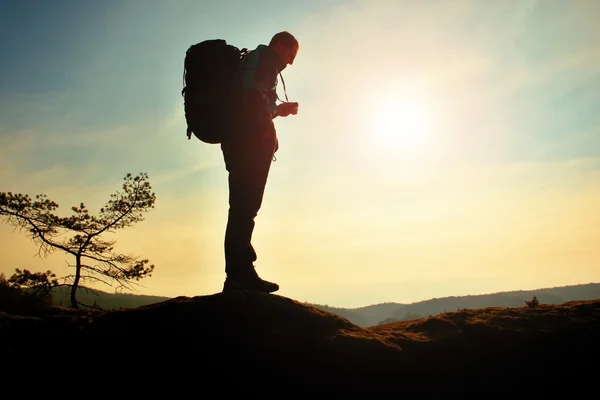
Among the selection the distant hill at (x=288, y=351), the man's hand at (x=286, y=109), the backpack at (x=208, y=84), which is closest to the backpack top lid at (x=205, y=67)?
the backpack at (x=208, y=84)

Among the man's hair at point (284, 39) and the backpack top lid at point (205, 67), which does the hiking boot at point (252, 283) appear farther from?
the man's hair at point (284, 39)

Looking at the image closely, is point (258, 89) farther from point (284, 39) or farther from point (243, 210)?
point (243, 210)

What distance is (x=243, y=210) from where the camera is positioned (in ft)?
18.0

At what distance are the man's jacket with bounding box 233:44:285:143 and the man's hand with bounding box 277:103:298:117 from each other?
0.58 meters

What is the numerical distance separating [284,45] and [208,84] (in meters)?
1.16

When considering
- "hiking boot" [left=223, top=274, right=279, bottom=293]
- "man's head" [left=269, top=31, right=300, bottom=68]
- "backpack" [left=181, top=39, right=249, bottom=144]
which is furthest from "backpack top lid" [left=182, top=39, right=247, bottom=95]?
"hiking boot" [left=223, top=274, right=279, bottom=293]

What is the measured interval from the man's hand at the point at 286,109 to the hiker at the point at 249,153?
1.81 ft

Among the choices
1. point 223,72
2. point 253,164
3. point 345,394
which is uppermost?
point 223,72

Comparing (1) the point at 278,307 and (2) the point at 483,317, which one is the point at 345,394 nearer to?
(1) the point at 278,307

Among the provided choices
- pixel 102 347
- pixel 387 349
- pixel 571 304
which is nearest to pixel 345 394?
pixel 387 349

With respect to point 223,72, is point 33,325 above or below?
below

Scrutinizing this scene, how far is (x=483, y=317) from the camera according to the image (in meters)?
5.13

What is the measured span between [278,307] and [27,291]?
66.6ft

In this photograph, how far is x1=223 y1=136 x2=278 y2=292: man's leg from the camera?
5465 millimetres
